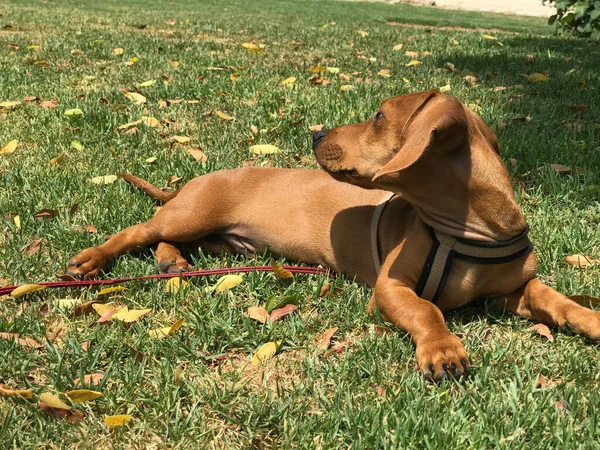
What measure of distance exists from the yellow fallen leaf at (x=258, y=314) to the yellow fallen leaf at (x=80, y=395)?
30.2 inches

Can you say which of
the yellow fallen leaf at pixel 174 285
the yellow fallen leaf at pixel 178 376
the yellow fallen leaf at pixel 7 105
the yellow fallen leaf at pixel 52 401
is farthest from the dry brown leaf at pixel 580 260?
the yellow fallen leaf at pixel 7 105

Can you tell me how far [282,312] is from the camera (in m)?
2.73

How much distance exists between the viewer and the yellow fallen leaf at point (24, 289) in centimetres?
274

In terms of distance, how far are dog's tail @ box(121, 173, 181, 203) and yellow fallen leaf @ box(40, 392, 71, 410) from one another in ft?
5.92

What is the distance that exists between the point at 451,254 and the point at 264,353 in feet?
2.90

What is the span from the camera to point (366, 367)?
2326mm

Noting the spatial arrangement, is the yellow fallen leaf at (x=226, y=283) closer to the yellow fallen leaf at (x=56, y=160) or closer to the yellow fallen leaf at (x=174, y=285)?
the yellow fallen leaf at (x=174, y=285)

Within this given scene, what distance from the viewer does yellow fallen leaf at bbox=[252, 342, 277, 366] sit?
242 cm

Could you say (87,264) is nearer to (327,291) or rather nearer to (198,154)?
(327,291)

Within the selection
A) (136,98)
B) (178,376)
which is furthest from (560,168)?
(136,98)

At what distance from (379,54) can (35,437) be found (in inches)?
291

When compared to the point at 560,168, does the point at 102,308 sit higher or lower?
lower

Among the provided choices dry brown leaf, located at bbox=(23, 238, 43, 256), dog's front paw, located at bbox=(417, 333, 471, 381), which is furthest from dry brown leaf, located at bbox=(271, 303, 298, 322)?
dry brown leaf, located at bbox=(23, 238, 43, 256)

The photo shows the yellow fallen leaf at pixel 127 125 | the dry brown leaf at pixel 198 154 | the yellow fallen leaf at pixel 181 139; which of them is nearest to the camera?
the dry brown leaf at pixel 198 154
